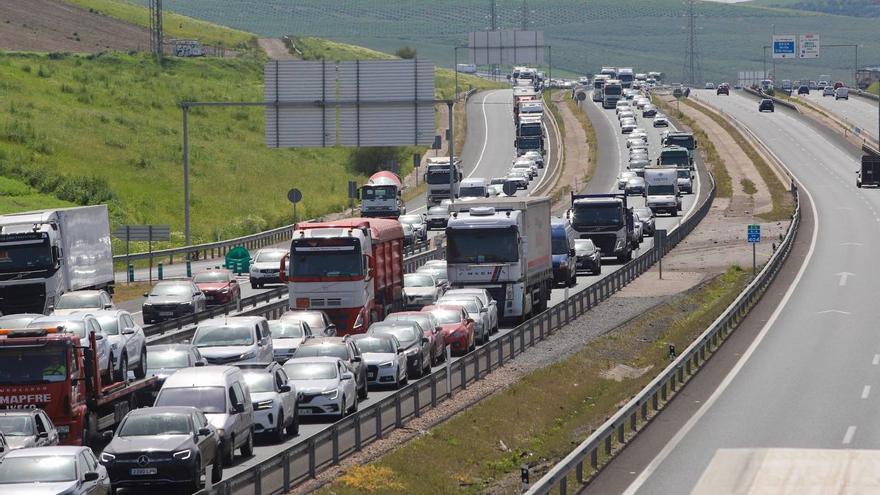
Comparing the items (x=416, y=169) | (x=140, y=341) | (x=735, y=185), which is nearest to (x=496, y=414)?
(x=140, y=341)

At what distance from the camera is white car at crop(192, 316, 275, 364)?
3478 centimetres

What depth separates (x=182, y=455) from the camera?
23703 millimetres

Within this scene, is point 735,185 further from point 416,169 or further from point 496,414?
point 496,414

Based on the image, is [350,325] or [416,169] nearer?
[350,325]

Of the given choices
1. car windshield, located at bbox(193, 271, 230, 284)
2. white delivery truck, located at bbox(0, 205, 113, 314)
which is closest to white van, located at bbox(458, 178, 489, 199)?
car windshield, located at bbox(193, 271, 230, 284)

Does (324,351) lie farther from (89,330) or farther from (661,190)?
(661,190)

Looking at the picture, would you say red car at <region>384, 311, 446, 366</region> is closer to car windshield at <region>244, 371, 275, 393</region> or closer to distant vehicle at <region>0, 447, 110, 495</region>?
car windshield at <region>244, 371, 275, 393</region>

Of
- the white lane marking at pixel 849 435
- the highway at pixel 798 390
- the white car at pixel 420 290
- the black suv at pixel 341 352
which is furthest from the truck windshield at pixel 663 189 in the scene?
the white lane marking at pixel 849 435

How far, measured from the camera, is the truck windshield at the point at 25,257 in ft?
142

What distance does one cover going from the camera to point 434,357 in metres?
41.0

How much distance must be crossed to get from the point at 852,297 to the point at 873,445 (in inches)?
1115

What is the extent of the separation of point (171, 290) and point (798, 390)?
23.8 m

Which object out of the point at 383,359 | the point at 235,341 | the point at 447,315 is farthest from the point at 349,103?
the point at 235,341

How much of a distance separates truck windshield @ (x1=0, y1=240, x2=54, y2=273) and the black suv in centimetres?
1160
